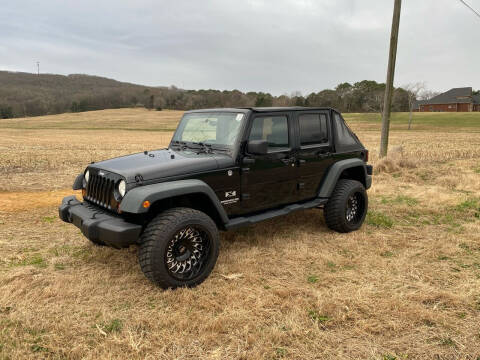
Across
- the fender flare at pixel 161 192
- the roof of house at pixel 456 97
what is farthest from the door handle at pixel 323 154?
the roof of house at pixel 456 97

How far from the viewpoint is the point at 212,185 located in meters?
4.18

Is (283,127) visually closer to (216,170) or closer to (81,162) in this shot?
(216,170)

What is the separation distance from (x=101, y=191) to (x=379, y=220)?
4453 mm

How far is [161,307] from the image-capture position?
348cm

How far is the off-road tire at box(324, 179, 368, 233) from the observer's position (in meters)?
5.46

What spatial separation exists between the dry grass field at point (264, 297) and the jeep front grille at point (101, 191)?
0.78m

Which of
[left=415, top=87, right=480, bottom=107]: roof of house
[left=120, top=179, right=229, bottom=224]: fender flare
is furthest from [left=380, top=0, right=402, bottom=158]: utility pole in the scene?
[left=415, top=87, right=480, bottom=107]: roof of house

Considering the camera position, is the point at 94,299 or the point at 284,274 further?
the point at 284,274

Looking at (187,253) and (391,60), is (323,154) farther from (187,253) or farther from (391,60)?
(391,60)

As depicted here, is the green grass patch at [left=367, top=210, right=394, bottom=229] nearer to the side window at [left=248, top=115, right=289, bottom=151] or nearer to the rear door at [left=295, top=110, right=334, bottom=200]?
the rear door at [left=295, top=110, right=334, bottom=200]

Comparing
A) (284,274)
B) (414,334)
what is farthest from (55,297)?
(414,334)

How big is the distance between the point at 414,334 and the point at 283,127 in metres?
2.84

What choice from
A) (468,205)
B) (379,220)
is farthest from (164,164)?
(468,205)

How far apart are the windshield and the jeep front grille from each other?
133cm
